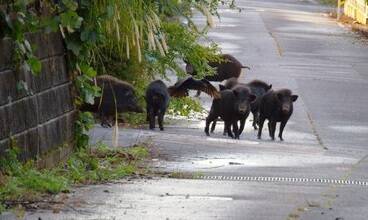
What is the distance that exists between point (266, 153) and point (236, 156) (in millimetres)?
921

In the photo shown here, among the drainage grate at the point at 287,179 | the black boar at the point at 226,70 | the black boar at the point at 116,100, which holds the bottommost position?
the black boar at the point at 226,70

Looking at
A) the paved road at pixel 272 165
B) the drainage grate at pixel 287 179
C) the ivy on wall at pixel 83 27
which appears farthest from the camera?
the drainage grate at pixel 287 179

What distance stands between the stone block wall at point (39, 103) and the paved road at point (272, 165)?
2.75 feet

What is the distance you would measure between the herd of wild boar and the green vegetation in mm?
3935

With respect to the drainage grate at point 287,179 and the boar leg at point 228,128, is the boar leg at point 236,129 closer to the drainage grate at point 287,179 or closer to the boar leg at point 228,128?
the boar leg at point 228,128

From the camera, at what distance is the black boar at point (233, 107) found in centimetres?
1902

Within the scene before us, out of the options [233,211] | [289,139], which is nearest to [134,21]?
[233,211]

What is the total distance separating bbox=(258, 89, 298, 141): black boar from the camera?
772 inches

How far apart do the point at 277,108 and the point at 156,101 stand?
242 centimetres

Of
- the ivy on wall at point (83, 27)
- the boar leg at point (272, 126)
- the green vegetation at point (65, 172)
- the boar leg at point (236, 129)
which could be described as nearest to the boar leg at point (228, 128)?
the boar leg at point (236, 129)

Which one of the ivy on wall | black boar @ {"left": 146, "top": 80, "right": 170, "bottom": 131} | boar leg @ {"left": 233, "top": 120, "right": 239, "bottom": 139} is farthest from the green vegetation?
boar leg @ {"left": 233, "top": 120, "right": 239, "bottom": 139}

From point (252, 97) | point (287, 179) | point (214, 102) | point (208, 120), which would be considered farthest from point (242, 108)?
point (287, 179)

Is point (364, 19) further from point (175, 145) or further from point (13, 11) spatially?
point (13, 11)

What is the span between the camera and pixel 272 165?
13.8m
